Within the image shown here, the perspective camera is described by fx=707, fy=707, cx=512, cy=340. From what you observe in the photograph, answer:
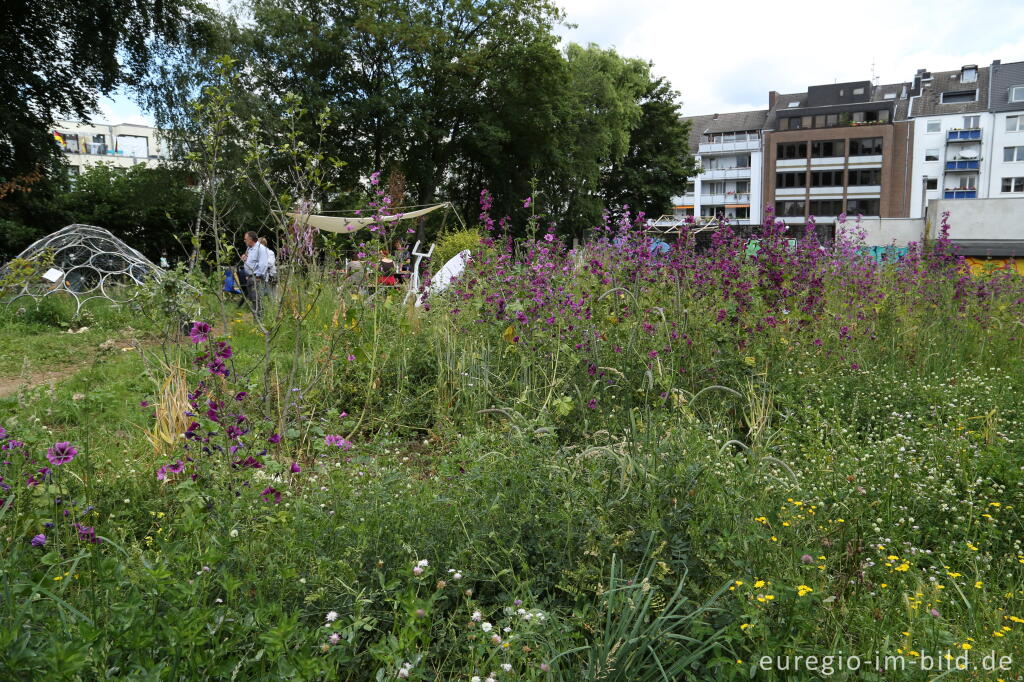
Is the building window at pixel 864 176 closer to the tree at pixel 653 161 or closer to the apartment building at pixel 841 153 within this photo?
the apartment building at pixel 841 153

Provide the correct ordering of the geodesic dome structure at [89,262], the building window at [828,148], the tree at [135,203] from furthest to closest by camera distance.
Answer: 1. the building window at [828,148]
2. the tree at [135,203]
3. the geodesic dome structure at [89,262]

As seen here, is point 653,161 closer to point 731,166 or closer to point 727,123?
point 731,166

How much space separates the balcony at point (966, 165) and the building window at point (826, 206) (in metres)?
8.44

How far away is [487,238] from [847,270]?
160 inches

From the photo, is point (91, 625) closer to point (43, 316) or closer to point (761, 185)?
point (43, 316)

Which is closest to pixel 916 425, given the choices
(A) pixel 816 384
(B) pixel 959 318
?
(A) pixel 816 384

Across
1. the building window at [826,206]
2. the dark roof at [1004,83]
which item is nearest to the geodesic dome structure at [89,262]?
the building window at [826,206]

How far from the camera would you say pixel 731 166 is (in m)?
67.6

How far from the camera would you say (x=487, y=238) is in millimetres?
5805

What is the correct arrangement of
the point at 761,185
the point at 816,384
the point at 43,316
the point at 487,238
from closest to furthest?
the point at 816,384 < the point at 487,238 < the point at 43,316 < the point at 761,185

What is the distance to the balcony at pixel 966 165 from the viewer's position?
5553 centimetres

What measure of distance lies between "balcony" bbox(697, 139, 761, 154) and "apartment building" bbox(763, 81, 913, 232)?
3.48 meters

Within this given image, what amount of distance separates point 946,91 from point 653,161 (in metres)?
37.3

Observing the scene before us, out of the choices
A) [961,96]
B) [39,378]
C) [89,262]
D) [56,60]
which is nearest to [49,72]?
[56,60]
